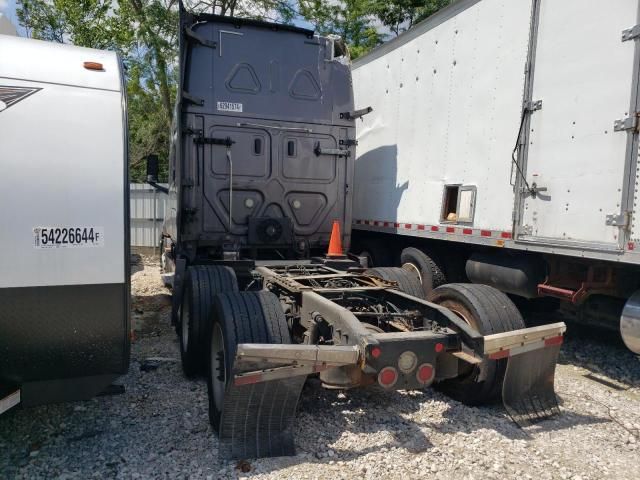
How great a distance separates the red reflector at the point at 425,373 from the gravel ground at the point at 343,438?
0.51 meters

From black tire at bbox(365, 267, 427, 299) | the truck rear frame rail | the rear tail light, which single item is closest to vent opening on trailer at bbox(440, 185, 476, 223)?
black tire at bbox(365, 267, 427, 299)

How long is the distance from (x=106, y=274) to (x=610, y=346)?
5.72m

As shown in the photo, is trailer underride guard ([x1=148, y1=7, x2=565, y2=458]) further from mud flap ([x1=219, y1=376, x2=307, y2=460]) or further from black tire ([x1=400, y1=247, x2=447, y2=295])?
black tire ([x1=400, y1=247, x2=447, y2=295])

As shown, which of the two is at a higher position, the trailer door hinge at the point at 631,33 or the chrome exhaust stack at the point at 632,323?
the trailer door hinge at the point at 631,33

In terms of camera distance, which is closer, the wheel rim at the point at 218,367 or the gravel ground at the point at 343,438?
the gravel ground at the point at 343,438

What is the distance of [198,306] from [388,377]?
7.02 feet

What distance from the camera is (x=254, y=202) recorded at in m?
6.06

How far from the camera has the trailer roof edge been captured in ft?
20.2

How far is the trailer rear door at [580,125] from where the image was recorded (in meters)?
4.25

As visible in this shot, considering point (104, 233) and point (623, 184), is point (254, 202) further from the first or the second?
point (623, 184)

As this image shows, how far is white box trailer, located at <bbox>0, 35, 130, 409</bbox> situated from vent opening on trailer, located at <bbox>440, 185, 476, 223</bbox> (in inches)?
161

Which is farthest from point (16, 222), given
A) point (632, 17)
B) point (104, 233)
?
point (632, 17)

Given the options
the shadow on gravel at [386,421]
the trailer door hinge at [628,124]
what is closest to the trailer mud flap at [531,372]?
the shadow on gravel at [386,421]

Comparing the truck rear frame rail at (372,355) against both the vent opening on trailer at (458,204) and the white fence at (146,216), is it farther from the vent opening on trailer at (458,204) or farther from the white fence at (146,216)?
the white fence at (146,216)
